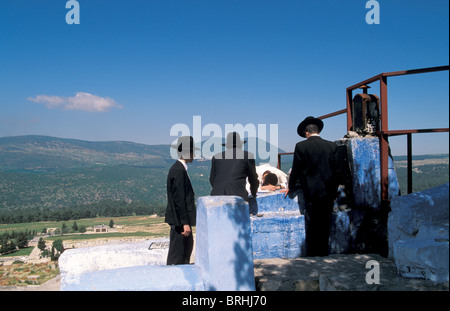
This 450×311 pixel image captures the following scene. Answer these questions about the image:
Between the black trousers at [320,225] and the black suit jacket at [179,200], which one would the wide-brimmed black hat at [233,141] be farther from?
the black trousers at [320,225]

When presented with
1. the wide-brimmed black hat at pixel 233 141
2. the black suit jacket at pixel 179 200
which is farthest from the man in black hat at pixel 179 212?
the wide-brimmed black hat at pixel 233 141

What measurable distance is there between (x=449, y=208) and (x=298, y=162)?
71.7 inches

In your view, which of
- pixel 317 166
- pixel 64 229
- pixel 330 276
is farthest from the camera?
pixel 64 229

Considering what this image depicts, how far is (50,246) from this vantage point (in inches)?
2739

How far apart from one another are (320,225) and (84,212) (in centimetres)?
10660

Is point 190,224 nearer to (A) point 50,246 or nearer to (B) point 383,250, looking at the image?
(B) point 383,250

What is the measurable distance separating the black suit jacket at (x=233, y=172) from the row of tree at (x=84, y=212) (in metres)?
89.2

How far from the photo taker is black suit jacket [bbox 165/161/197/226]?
4652 millimetres

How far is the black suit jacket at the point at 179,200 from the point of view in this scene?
15.3ft

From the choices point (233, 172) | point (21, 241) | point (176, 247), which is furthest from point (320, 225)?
point (21, 241)

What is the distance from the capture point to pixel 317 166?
4504 millimetres

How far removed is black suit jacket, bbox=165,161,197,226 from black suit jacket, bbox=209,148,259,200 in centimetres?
41

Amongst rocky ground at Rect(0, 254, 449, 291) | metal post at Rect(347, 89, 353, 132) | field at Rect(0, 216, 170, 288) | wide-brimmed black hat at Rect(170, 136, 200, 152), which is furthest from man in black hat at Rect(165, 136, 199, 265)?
field at Rect(0, 216, 170, 288)

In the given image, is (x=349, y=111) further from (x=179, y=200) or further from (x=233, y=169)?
(x=179, y=200)
